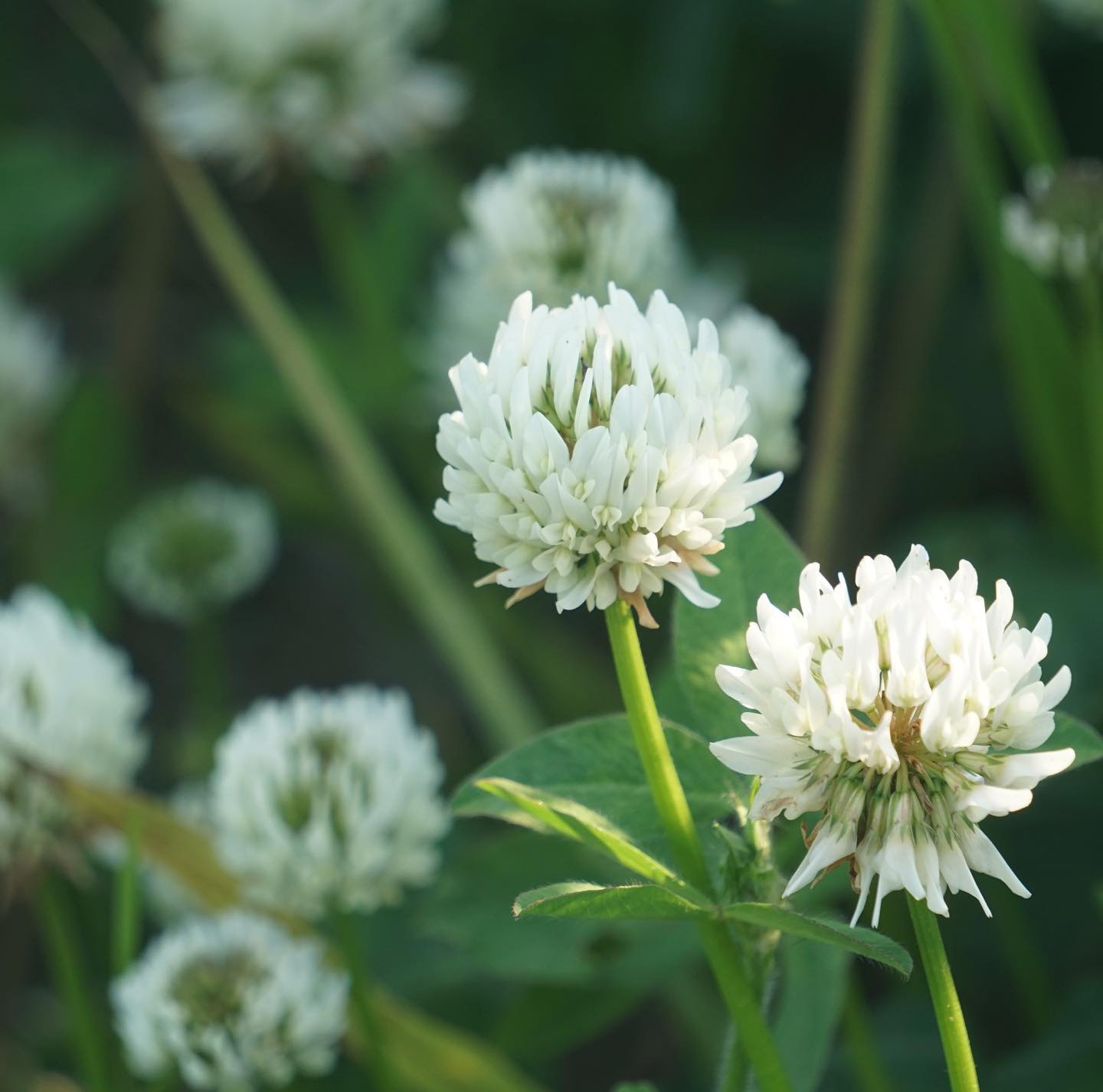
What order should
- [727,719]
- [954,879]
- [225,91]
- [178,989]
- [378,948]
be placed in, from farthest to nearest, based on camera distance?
1. [225,91]
2. [378,948]
3. [178,989]
4. [727,719]
5. [954,879]

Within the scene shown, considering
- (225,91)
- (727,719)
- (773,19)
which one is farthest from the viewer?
(773,19)

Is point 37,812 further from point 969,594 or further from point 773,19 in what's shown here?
point 773,19

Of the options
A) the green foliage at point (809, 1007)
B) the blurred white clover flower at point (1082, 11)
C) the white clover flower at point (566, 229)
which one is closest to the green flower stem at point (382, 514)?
the white clover flower at point (566, 229)

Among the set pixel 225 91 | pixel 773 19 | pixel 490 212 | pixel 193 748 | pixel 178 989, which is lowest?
pixel 178 989

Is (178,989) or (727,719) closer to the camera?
(727,719)

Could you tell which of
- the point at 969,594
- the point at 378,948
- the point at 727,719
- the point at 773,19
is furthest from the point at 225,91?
the point at 969,594

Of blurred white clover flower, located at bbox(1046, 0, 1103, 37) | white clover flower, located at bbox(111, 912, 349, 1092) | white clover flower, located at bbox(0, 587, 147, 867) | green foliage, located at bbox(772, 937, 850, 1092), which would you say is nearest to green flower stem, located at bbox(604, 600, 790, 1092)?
green foliage, located at bbox(772, 937, 850, 1092)
